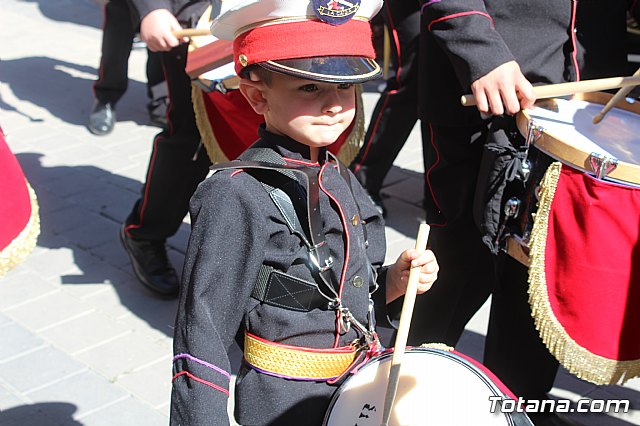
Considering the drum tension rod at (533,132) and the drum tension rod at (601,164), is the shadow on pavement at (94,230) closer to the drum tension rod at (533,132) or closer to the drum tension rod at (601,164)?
the drum tension rod at (533,132)

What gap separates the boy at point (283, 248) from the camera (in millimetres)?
1769

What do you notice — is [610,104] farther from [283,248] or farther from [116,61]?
[116,61]

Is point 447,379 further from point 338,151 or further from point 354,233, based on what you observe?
point 338,151

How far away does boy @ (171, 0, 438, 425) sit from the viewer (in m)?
1.77

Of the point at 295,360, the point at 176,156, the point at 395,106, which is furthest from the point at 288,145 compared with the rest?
the point at 395,106

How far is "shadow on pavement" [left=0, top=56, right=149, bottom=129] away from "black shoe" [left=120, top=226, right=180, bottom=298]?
2417 millimetres

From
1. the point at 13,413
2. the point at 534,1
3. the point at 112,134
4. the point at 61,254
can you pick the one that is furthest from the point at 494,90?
the point at 112,134

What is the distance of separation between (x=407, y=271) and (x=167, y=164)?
6.52ft

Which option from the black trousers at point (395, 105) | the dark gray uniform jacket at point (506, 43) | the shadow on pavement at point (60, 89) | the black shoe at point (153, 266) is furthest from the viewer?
the shadow on pavement at point (60, 89)

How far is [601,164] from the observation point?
214 centimetres

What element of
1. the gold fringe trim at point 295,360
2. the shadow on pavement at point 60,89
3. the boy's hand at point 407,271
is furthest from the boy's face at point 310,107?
the shadow on pavement at point 60,89

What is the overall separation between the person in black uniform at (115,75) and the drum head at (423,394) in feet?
14.6

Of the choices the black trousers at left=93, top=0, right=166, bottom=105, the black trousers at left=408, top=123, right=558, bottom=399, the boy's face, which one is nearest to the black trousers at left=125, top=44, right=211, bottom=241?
the black trousers at left=408, top=123, right=558, bottom=399

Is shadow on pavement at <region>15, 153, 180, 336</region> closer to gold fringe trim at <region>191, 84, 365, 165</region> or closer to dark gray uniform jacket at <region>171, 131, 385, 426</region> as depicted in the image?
Result: gold fringe trim at <region>191, 84, 365, 165</region>
